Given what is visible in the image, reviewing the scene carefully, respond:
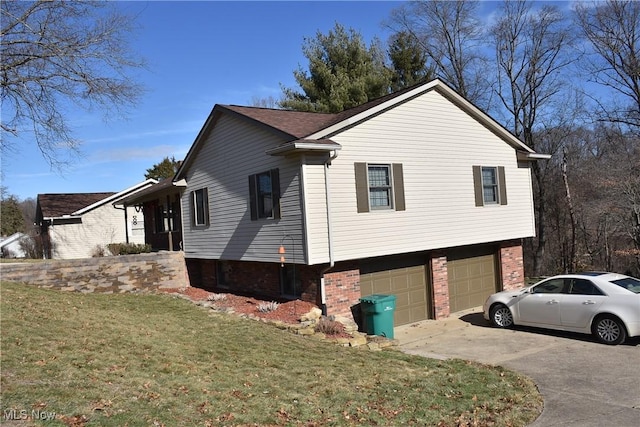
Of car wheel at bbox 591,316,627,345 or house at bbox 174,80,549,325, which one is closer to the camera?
car wheel at bbox 591,316,627,345

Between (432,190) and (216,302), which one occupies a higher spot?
(432,190)

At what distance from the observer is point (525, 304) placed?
12.9m

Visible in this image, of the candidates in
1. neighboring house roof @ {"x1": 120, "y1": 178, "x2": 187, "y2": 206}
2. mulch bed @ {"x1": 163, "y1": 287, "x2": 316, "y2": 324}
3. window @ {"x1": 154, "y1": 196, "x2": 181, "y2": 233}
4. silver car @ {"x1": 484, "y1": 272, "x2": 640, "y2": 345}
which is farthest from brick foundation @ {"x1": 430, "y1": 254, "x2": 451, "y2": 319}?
window @ {"x1": 154, "y1": 196, "x2": 181, "y2": 233}

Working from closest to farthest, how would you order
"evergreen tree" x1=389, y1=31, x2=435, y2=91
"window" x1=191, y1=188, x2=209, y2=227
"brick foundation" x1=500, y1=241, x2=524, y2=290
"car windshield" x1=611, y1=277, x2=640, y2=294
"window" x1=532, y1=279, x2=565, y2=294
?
1. "car windshield" x1=611, y1=277, x2=640, y2=294
2. "window" x1=532, y1=279, x2=565, y2=294
3. "window" x1=191, y1=188, x2=209, y2=227
4. "brick foundation" x1=500, y1=241, x2=524, y2=290
5. "evergreen tree" x1=389, y1=31, x2=435, y2=91

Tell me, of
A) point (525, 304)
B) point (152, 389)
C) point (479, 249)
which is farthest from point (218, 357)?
point (479, 249)

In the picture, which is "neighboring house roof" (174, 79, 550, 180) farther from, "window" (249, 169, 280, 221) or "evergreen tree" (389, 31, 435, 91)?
"evergreen tree" (389, 31, 435, 91)

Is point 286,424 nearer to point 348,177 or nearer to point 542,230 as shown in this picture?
point 348,177

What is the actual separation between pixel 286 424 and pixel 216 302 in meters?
9.50

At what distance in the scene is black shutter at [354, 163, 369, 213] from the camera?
13352mm

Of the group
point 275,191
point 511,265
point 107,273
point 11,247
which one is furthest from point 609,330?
point 11,247

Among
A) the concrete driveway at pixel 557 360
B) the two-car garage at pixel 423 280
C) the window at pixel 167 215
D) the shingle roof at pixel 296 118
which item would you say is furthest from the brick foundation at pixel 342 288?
the window at pixel 167 215

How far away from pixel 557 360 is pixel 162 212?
59.1 ft

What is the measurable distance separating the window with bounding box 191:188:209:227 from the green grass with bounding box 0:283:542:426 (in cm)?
671

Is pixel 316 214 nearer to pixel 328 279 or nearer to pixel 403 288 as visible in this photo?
pixel 328 279
